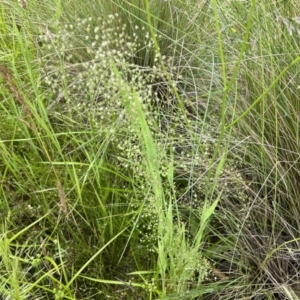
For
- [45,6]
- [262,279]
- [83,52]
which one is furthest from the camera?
[45,6]

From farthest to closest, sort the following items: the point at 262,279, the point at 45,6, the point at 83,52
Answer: the point at 45,6, the point at 83,52, the point at 262,279

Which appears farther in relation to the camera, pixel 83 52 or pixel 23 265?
pixel 83 52

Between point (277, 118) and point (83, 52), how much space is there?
54 centimetres

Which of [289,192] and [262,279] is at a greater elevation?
[289,192]

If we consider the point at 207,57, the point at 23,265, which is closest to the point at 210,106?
the point at 207,57

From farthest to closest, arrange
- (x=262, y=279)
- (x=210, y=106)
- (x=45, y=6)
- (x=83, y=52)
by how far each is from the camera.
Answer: (x=45, y=6) → (x=83, y=52) → (x=210, y=106) → (x=262, y=279)

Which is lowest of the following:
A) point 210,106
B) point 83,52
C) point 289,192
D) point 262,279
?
point 262,279

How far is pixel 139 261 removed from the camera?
1045 millimetres

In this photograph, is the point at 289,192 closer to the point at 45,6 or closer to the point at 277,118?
the point at 277,118

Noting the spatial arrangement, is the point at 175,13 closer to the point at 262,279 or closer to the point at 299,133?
the point at 299,133

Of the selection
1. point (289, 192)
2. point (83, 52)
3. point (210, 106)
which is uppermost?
point (83, 52)

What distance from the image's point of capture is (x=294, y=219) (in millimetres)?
1055

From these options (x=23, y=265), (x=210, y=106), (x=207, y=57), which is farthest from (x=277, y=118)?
(x=23, y=265)

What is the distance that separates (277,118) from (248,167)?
12 centimetres
